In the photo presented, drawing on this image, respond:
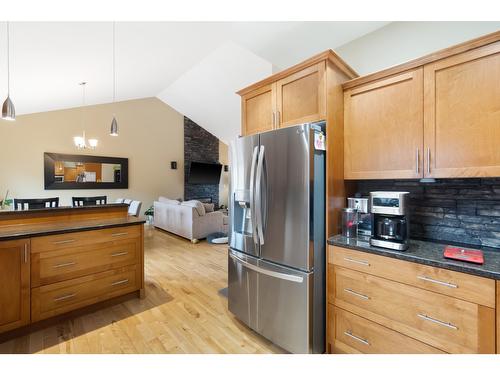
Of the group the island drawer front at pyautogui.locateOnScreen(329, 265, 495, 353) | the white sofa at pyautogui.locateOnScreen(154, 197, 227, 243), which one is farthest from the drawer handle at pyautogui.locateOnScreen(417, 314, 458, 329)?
the white sofa at pyautogui.locateOnScreen(154, 197, 227, 243)

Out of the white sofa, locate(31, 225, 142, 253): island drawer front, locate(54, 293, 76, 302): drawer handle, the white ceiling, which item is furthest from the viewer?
the white sofa

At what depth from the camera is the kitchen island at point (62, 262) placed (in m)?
1.85

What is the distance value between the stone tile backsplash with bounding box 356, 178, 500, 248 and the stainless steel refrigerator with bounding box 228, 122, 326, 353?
29.6 inches

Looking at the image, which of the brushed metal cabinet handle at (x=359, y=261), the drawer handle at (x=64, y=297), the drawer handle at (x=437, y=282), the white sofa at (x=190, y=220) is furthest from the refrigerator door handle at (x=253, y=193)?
the white sofa at (x=190, y=220)

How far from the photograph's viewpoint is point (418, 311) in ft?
4.34

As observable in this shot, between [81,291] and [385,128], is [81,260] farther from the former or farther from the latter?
[385,128]

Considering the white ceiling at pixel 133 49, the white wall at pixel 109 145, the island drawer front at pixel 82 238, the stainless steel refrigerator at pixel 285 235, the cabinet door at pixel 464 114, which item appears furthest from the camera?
the white wall at pixel 109 145

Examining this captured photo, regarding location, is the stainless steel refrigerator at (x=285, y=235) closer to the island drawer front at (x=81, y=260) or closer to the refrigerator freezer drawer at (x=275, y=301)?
the refrigerator freezer drawer at (x=275, y=301)

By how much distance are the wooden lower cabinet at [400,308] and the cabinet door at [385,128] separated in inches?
24.1

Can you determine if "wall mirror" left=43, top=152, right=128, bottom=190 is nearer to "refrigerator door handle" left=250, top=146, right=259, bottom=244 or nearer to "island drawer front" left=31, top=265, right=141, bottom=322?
"island drawer front" left=31, top=265, right=141, bottom=322

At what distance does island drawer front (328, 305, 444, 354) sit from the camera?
4.44 ft
